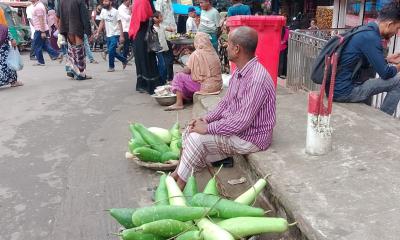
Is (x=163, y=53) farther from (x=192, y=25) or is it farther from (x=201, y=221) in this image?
(x=201, y=221)

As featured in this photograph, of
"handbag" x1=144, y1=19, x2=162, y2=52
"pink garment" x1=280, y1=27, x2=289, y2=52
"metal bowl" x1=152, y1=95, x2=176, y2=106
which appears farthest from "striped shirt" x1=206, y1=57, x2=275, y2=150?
"pink garment" x1=280, y1=27, x2=289, y2=52

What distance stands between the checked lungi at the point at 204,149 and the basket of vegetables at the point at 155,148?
2.07 feet

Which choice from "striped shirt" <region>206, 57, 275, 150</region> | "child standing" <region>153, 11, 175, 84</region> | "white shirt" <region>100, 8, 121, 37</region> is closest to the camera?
"striped shirt" <region>206, 57, 275, 150</region>

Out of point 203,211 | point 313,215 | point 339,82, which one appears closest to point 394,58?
point 339,82

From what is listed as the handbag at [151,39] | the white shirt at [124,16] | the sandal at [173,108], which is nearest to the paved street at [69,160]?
the sandal at [173,108]

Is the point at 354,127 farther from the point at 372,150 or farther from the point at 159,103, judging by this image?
the point at 159,103

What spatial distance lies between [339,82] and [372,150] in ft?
4.44

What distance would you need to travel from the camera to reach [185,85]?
639 cm

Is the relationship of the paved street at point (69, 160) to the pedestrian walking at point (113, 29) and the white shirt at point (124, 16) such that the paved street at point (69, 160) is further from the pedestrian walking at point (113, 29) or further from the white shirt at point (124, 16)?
the white shirt at point (124, 16)

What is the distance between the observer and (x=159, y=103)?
6.82 metres

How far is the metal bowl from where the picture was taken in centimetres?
666

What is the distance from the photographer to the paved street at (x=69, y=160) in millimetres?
3346

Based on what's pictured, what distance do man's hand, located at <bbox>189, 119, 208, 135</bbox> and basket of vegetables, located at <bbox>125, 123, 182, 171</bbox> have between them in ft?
2.42

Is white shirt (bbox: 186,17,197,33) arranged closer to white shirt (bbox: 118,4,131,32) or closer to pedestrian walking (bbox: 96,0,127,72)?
white shirt (bbox: 118,4,131,32)
